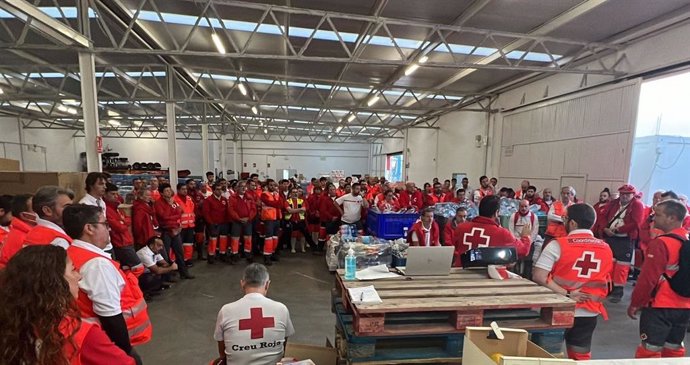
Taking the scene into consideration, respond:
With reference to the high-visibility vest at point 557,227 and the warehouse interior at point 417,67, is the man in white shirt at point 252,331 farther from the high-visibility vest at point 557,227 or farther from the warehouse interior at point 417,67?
the high-visibility vest at point 557,227

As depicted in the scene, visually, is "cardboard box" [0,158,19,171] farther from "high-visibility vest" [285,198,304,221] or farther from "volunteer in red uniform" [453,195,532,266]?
"volunteer in red uniform" [453,195,532,266]

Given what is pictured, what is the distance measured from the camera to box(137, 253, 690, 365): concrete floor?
3348mm

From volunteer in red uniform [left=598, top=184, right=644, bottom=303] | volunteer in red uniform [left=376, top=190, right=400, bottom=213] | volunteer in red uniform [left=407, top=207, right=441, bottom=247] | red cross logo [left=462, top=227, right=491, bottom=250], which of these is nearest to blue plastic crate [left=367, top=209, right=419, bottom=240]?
volunteer in red uniform [left=376, top=190, right=400, bottom=213]

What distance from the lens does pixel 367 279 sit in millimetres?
2342

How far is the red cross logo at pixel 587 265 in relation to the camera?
2.29 m

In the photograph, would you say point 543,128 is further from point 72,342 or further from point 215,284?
point 72,342

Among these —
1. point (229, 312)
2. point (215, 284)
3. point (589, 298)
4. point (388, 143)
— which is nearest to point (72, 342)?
point (229, 312)

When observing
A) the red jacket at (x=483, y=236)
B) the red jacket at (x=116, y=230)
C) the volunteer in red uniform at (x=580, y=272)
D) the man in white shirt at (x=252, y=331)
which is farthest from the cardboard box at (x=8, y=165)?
the volunteer in red uniform at (x=580, y=272)

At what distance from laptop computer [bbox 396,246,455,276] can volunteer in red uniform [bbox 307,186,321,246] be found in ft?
16.5

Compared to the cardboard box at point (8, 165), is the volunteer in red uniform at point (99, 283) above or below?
below

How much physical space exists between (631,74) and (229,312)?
28.8 ft

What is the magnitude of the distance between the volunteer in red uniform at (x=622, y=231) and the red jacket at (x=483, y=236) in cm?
327

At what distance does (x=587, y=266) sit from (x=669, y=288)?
796 mm

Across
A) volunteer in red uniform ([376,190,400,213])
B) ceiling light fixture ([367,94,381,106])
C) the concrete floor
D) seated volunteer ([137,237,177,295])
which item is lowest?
the concrete floor
